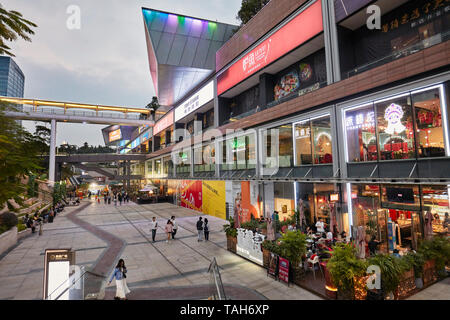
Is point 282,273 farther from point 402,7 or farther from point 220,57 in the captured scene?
point 220,57

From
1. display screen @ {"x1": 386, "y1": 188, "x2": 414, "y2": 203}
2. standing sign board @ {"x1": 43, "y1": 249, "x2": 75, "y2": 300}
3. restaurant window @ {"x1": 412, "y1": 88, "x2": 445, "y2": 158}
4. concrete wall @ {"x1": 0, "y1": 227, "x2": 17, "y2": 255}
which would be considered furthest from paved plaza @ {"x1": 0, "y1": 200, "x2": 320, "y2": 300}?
restaurant window @ {"x1": 412, "y1": 88, "x2": 445, "y2": 158}

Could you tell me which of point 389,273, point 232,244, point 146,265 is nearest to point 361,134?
point 389,273

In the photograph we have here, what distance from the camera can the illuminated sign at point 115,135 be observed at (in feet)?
262

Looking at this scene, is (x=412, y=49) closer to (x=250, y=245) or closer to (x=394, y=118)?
(x=394, y=118)

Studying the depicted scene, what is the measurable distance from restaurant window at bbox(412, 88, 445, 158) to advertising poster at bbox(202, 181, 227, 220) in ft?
53.1

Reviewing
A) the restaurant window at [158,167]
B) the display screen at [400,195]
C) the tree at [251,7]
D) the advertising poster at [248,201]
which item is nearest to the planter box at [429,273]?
the display screen at [400,195]

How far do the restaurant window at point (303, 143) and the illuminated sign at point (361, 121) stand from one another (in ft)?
10.6

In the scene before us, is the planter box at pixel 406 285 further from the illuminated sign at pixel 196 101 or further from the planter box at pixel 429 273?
the illuminated sign at pixel 196 101

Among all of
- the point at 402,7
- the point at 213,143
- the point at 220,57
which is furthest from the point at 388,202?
the point at 220,57

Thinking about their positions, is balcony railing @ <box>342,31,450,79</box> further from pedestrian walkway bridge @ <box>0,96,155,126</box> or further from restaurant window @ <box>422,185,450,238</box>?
pedestrian walkway bridge @ <box>0,96,155,126</box>

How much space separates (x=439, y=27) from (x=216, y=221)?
780 inches

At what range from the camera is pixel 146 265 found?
11461mm

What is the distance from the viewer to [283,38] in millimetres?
19016

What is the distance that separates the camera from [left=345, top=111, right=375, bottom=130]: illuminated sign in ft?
44.0
